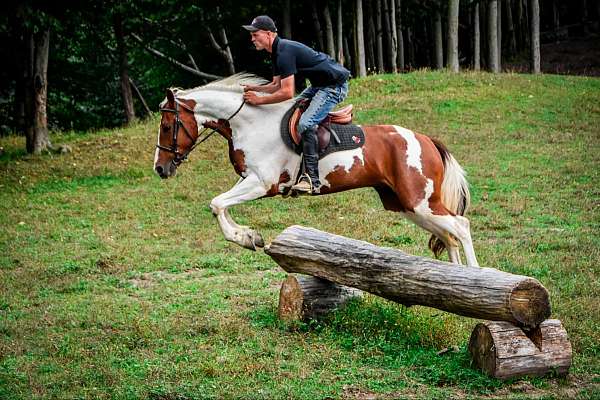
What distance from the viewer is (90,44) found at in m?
38.4

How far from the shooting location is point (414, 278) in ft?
29.7

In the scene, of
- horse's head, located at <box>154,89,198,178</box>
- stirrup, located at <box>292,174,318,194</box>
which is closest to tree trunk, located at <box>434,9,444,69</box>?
stirrup, located at <box>292,174,318,194</box>

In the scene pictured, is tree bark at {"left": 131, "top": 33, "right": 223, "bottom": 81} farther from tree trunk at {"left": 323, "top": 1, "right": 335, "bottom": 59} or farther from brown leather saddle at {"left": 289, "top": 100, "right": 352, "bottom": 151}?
brown leather saddle at {"left": 289, "top": 100, "right": 352, "bottom": 151}

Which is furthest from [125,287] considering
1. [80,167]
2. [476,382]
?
[80,167]

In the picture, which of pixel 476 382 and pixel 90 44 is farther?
pixel 90 44

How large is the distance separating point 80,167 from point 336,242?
45.9 ft

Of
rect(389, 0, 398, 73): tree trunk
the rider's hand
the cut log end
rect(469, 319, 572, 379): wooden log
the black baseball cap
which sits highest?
rect(389, 0, 398, 73): tree trunk

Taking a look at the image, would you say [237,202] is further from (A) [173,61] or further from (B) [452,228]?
(A) [173,61]

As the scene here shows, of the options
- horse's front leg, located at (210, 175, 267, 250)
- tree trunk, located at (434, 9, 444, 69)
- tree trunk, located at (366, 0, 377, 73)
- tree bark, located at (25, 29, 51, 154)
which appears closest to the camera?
horse's front leg, located at (210, 175, 267, 250)

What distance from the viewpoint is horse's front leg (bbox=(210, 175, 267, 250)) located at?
10.1 meters

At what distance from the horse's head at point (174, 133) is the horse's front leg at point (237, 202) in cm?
85

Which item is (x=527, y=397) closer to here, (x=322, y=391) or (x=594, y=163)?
(x=322, y=391)

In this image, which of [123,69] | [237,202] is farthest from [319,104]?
[123,69]

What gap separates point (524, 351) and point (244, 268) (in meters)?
5.86
